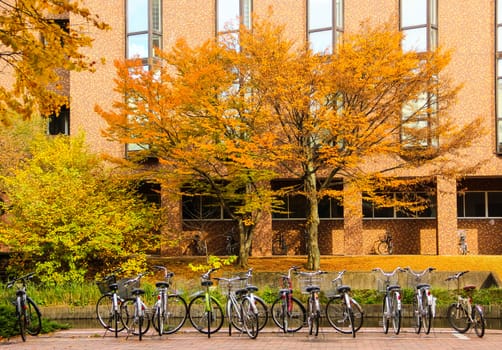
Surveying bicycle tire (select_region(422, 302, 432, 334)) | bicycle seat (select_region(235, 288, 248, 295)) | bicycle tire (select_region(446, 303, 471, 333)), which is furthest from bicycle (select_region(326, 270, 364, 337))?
bicycle tire (select_region(446, 303, 471, 333))

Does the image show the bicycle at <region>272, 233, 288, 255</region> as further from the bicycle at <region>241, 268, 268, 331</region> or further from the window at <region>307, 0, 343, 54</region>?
the bicycle at <region>241, 268, 268, 331</region>

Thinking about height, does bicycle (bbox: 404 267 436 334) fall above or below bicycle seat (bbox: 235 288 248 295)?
below

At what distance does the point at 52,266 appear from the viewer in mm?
21609

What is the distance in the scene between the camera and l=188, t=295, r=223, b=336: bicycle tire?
43.3 feet

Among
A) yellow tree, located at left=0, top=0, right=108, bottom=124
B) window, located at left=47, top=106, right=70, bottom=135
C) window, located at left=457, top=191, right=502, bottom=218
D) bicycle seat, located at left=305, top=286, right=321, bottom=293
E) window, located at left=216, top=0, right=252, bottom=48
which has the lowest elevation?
bicycle seat, located at left=305, top=286, right=321, bottom=293

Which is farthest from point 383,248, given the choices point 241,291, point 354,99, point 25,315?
point 25,315

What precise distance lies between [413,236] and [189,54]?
14.9m

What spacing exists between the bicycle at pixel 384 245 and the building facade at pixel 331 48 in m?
0.35

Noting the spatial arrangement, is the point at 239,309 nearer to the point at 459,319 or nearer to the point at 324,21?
the point at 459,319

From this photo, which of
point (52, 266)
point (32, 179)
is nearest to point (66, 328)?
point (52, 266)

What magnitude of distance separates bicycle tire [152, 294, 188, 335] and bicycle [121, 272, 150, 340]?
185 millimetres

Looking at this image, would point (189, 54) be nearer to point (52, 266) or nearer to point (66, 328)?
point (52, 266)

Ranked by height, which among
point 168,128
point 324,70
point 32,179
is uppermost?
point 324,70

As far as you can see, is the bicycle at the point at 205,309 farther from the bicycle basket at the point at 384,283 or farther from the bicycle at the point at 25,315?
the bicycle basket at the point at 384,283
